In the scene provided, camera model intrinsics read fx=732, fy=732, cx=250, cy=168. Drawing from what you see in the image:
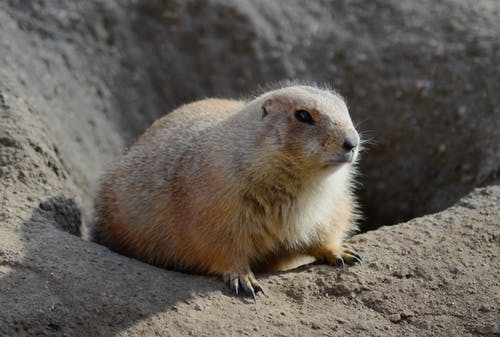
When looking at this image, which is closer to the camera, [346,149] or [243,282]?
[346,149]

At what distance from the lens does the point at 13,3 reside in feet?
23.0

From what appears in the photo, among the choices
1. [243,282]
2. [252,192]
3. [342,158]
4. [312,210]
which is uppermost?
[342,158]

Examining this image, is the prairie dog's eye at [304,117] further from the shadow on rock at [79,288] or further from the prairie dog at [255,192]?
the shadow on rock at [79,288]

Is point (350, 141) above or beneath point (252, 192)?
above

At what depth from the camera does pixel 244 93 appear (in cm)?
782

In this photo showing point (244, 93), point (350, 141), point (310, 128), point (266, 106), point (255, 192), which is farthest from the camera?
point (244, 93)

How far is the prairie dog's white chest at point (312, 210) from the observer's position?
475 cm

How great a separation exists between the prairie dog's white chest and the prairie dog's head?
24 cm

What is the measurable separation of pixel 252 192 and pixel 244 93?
328 centimetres

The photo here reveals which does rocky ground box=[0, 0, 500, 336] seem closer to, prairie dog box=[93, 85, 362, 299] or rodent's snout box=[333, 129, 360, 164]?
prairie dog box=[93, 85, 362, 299]

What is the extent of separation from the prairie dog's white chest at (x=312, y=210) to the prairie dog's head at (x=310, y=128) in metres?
0.24

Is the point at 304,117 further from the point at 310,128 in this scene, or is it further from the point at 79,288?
the point at 79,288

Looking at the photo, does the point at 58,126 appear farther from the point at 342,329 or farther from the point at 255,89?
the point at 342,329

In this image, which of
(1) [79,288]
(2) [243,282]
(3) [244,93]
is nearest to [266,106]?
(2) [243,282]
